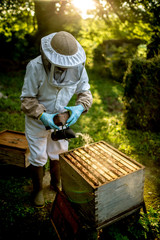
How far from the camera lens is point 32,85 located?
203cm

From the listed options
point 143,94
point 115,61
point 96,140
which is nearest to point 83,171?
point 96,140

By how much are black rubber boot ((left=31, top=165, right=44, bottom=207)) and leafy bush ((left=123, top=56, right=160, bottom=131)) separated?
9.27ft

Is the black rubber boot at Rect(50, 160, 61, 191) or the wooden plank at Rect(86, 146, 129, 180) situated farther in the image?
the black rubber boot at Rect(50, 160, 61, 191)

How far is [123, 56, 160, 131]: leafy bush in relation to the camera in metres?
4.20

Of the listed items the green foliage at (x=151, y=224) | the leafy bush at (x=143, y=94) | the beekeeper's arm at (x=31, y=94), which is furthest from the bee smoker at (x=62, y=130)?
the leafy bush at (x=143, y=94)

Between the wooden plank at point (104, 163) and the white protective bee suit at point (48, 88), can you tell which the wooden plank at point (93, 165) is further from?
the white protective bee suit at point (48, 88)

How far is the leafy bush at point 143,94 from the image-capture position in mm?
4203

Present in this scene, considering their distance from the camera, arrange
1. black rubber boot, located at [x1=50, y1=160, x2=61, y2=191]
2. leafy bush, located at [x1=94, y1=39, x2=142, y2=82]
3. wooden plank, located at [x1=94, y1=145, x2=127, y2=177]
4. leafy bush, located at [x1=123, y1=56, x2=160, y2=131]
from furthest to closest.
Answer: leafy bush, located at [x1=94, y1=39, x2=142, y2=82] → leafy bush, located at [x1=123, y1=56, x2=160, y2=131] → black rubber boot, located at [x1=50, y1=160, x2=61, y2=191] → wooden plank, located at [x1=94, y1=145, x2=127, y2=177]

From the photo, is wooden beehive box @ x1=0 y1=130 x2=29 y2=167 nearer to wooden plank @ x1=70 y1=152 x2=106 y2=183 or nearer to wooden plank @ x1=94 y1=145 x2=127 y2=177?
wooden plank @ x1=70 y1=152 x2=106 y2=183

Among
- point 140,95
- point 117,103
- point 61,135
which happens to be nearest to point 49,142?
point 61,135

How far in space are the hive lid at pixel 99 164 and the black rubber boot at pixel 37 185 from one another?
1.62ft

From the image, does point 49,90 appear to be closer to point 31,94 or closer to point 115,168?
point 31,94

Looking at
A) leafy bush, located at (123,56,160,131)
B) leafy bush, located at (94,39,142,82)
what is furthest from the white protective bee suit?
leafy bush, located at (94,39,142,82)

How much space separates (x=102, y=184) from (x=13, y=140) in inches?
67.6
